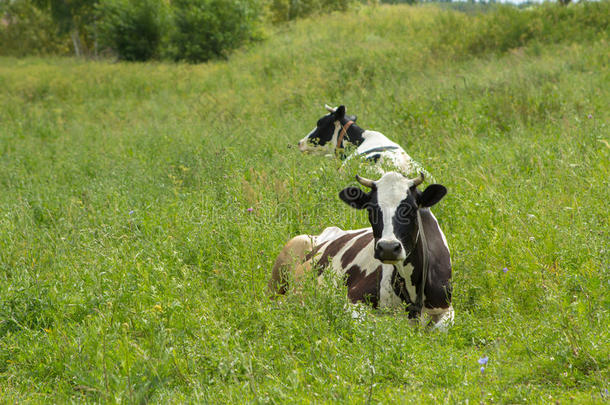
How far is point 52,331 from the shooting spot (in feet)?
14.0

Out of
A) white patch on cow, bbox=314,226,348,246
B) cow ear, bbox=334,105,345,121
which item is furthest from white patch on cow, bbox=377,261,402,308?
cow ear, bbox=334,105,345,121

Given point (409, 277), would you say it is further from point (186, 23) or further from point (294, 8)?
point (294, 8)

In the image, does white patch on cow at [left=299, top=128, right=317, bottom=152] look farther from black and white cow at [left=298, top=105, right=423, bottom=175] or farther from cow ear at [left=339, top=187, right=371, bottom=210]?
cow ear at [left=339, top=187, right=371, bottom=210]

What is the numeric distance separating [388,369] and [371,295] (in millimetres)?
1013

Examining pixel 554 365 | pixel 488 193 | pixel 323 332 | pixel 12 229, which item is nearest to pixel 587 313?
pixel 554 365

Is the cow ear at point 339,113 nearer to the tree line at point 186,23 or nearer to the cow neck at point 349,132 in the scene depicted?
the cow neck at point 349,132

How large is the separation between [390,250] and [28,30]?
177ft

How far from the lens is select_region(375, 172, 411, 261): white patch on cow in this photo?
3967mm

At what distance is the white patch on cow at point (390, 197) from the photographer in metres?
3.97

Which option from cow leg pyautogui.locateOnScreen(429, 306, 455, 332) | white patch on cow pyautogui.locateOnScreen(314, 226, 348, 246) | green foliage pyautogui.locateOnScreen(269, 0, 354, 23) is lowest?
green foliage pyautogui.locateOnScreen(269, 0, 354, 23)

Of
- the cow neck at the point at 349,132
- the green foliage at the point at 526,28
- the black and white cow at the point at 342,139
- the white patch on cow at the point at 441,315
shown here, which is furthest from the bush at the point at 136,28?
the white patch on cow at the point at 441,315

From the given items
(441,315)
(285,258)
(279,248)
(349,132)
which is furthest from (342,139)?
(441,315)

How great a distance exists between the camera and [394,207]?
13.4ft

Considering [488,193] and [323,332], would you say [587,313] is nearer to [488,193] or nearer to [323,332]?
[323,332]
